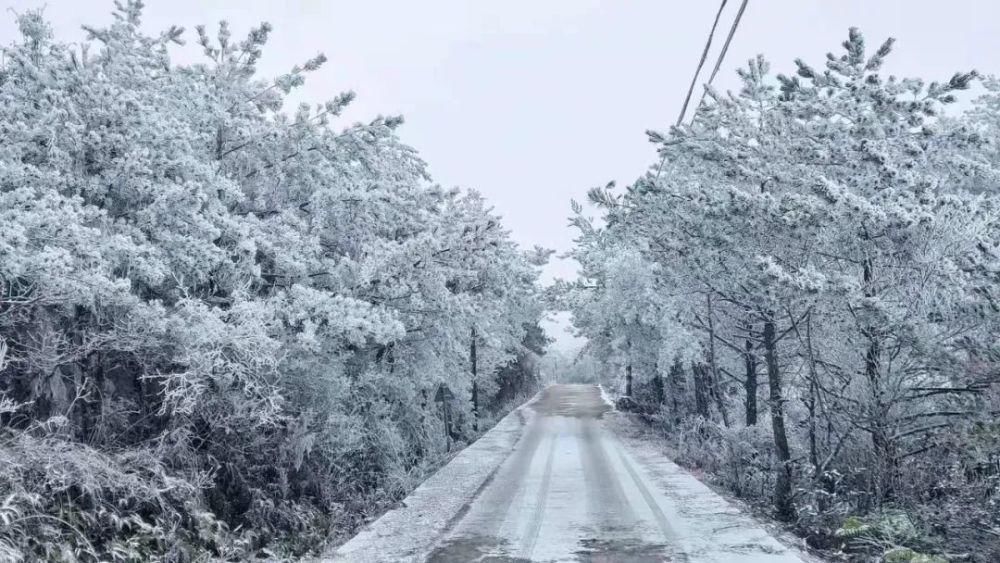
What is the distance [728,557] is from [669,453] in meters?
12.5

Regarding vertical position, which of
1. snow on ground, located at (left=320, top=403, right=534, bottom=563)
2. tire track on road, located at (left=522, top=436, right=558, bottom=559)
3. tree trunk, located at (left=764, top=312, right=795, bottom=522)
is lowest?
snow on ground, located at (left=320, top=403, right=534, bottom=563)

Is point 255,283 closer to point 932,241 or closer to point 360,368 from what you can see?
point 360,368

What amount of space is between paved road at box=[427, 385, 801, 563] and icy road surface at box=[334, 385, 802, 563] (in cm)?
1

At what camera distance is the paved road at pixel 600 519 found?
9.48 meters

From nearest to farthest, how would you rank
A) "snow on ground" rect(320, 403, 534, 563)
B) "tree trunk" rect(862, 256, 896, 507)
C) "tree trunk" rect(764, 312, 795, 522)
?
"snow on ground" rect(320, 403, 534, 563), "tree trunk" rect(862, 256, 896, 507), "tree trunk" rect(764, 312, 795, 522)

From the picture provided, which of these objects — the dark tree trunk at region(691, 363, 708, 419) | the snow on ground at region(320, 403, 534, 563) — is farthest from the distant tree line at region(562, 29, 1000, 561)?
the dark tree trunk at region(691, 363, 708, 419)

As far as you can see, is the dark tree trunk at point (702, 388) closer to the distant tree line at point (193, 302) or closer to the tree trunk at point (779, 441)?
the distant tree line at point (193, 302)

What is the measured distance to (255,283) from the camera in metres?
13.9

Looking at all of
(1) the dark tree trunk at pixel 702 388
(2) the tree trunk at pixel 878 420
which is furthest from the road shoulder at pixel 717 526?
(1) the dark tree trunk at pixel 702 388

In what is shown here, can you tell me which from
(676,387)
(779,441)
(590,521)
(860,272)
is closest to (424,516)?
(590,521)

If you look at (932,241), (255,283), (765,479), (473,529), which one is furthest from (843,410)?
(255,283)

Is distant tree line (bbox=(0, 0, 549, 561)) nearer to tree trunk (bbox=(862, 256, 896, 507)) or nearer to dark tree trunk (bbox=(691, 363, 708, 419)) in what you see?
tree trunk (bbox=(862, 256, 896, 507))

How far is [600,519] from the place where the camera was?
11680mm

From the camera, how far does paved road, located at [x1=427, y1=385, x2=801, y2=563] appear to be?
31.1 feet
